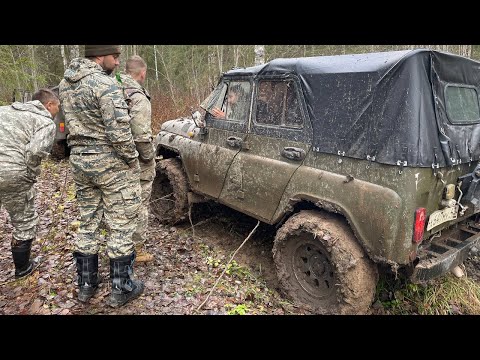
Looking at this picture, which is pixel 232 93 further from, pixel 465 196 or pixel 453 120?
pixel 465 196

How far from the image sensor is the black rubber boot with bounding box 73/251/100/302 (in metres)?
3.43

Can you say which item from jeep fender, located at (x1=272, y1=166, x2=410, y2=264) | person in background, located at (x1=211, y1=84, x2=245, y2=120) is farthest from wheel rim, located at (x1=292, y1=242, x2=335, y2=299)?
person in background, located at (x1=211, y1=84, x2=245, y2=120)

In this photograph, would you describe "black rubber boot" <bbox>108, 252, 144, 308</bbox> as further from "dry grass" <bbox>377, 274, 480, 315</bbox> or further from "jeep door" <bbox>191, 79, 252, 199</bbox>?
"dry grass" <bbox>377, 274, 480, 315</bbox>

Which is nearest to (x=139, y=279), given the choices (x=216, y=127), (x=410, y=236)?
(x=216, y=127)

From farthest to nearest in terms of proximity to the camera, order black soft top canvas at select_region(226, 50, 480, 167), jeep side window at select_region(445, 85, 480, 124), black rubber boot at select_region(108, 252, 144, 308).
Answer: black rubber boot at select_region(108, 252, 144, 308)
jeep side window at select_region(445, 85, 480, 124)
black soft top canvas at select_region(226, 50, 480, 167)

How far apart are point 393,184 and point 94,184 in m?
2.69

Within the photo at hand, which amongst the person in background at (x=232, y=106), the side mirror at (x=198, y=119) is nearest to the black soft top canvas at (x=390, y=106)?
the person in background at (x=232, y=106)

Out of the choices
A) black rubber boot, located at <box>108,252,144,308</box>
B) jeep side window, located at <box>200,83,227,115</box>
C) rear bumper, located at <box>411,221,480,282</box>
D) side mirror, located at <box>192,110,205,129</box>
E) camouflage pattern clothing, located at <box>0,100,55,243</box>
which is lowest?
Answer: black rubber boot, located at <box>108,252,144,308</box>

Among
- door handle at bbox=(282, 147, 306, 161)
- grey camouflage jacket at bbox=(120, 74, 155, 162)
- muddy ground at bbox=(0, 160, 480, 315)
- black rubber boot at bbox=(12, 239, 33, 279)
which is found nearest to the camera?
muddy ground at bbox=(0, 160, 480, 315)

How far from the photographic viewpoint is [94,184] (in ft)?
11.0

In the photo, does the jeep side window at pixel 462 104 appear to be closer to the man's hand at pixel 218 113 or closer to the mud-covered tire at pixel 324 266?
the mud-covered tire at pixel 324 266

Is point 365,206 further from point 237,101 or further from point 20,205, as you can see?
point 20,205

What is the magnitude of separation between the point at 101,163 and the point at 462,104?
3.48 m

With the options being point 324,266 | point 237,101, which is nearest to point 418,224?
point 324,266
